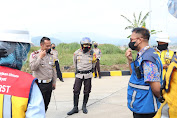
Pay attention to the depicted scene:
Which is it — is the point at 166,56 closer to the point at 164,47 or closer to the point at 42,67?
the point at 164,47

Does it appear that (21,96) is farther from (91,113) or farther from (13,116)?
(91,113)

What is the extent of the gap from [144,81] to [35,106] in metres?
1.42

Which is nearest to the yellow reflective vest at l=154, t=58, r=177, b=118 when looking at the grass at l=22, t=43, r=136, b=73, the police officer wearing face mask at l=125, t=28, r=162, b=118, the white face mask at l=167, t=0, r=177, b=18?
the white face mask at l=167, t=0, r=177, b=18

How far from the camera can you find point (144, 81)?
223cm

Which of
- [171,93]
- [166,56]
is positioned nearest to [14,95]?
[171,93]

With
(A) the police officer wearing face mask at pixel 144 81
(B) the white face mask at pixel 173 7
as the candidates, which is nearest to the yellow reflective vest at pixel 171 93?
(B) the white face mask at pixel 173 7

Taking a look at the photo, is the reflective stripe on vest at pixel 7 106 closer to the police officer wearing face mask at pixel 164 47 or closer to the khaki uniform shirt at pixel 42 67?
the khaki uniform shirt at pixel 42 67

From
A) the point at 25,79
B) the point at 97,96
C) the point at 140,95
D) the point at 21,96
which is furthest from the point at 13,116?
the point at 97,96

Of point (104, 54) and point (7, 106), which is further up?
point (104, 54)

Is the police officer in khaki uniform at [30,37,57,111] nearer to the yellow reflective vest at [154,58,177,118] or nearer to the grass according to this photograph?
the yellow reflective vest at [154,58,177,118]

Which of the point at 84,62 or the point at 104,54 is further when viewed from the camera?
the point at 104,54

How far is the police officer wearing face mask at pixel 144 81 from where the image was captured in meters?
2.21

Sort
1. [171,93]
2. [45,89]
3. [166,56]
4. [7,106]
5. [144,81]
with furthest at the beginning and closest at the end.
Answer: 1. [166,56]
2. [45,89]
3. [144,81]
4. [171,93]
5. [7,106]

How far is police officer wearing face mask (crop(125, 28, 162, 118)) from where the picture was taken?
7.25 ft
